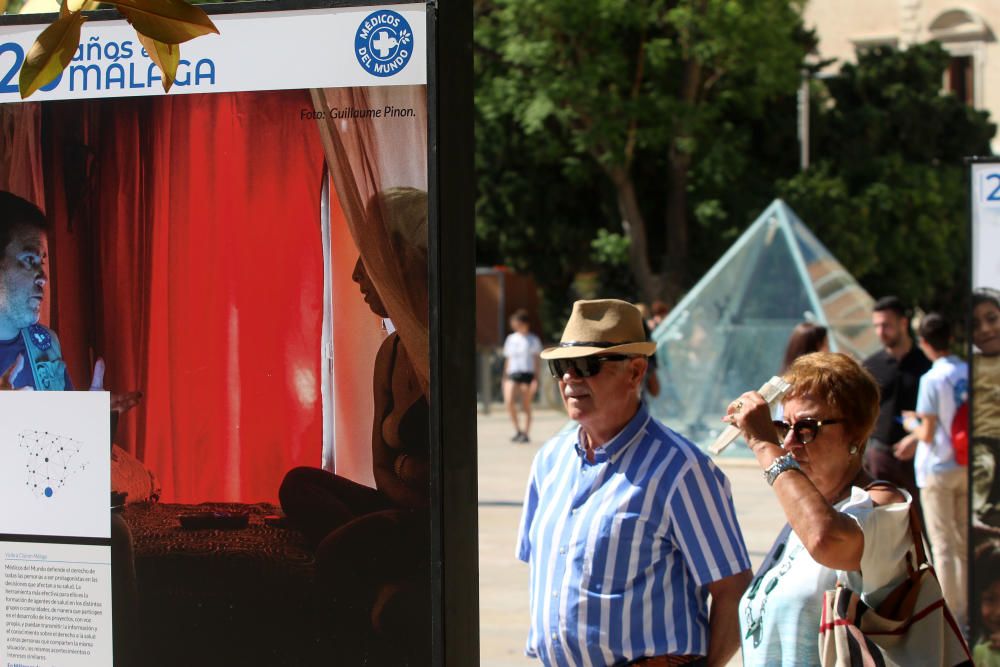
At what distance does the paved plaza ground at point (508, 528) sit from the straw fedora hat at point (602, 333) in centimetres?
354

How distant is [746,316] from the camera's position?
16562mm

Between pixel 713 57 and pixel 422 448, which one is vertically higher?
pixel 713 57

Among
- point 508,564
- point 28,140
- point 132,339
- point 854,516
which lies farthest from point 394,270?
point 508,564

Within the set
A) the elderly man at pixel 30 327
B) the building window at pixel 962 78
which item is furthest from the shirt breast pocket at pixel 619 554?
the building window at pixel 962 78

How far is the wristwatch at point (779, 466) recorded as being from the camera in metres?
2.84

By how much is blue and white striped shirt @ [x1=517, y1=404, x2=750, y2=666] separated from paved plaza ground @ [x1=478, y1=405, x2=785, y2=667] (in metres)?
3.51

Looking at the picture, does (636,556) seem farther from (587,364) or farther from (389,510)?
(389,510)

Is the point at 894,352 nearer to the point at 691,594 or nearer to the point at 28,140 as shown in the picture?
the point at 691,594

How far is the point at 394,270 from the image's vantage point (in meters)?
2.67

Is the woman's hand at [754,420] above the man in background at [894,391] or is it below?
above

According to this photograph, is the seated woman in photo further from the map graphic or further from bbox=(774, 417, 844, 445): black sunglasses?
bbox=(774, 417, 844, 445): black sunglasses

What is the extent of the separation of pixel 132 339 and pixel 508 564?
6884mm

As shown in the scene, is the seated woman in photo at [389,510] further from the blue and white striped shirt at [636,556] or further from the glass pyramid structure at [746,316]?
the glass pyramid structure at [746,316]

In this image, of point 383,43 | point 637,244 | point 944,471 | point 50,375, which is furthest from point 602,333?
point 637,244
